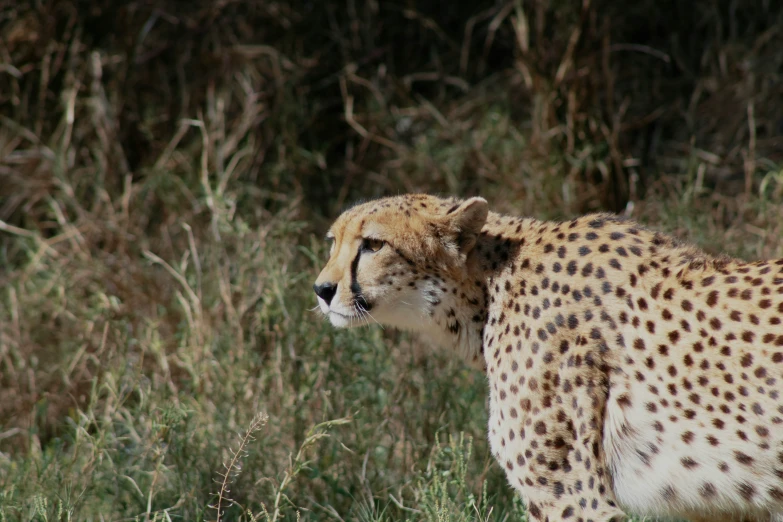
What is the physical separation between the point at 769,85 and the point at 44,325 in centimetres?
428

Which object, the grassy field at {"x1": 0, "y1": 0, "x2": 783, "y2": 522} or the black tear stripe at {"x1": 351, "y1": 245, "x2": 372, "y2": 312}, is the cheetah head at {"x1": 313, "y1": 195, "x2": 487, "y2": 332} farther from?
the grassy field at {"x1": 0, "y1": 0, "x2": 783, "y2": 522}

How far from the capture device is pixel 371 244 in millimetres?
3227

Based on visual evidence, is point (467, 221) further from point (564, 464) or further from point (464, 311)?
point (564, 464)

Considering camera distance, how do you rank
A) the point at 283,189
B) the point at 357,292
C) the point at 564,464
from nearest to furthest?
the point at 564,464 → the point at 357,292 → the point at 283,189

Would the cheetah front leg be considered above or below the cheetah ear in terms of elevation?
below

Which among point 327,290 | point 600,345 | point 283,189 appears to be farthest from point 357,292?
point 283,189

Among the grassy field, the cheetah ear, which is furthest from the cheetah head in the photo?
the grassy field

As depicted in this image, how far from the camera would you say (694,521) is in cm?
302

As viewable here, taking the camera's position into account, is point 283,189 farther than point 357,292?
Yes

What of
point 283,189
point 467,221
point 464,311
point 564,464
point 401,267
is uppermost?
point 467,221

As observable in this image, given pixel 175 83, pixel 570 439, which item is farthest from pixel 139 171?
pixel 570 439

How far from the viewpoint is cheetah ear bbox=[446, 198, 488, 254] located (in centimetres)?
317

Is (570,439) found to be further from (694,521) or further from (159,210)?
(159,210)

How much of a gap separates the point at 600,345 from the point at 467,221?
0.62 m
